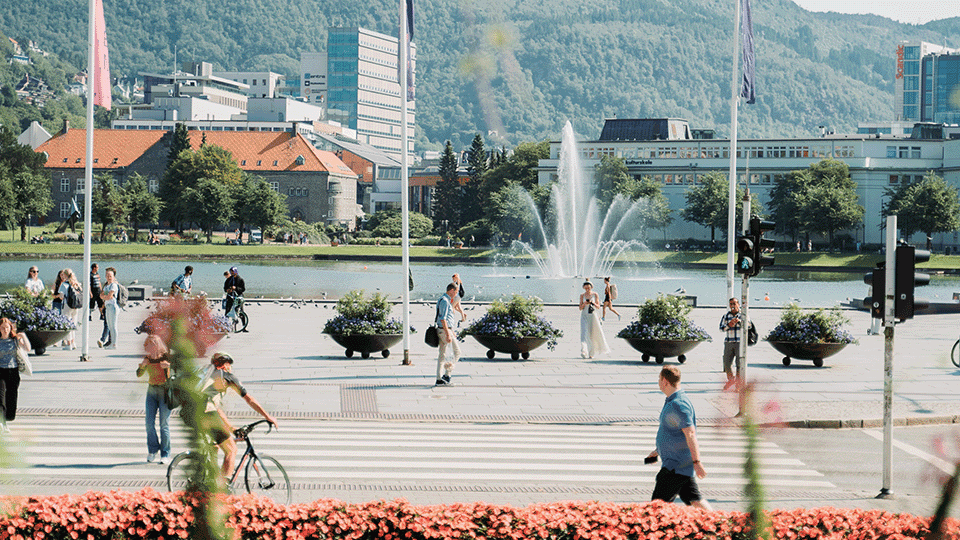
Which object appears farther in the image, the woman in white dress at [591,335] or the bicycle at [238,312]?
the bicycle at [238,312]

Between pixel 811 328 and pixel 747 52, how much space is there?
7005mm

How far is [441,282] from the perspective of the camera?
76000 mm

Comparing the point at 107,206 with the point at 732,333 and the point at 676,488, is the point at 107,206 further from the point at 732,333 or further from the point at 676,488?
the point at 676,488

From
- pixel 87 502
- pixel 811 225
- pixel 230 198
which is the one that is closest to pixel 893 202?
pixel 811 225

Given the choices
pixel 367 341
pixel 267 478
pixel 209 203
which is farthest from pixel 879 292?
pixel 209 203

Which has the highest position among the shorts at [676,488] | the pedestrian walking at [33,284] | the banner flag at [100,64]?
the banner flag at [100,64]

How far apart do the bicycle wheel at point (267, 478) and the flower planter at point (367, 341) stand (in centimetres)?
1407

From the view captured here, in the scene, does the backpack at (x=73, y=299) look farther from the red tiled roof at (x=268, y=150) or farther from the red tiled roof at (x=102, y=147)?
the red tiled roof at (x=102, y=147)

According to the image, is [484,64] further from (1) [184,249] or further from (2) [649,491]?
(1) [184,249]

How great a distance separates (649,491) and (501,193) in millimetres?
124973

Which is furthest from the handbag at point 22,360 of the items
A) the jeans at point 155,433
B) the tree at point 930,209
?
the tree at point 930,209

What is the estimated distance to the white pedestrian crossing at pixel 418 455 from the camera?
41.2 feet

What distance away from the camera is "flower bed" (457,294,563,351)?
26.0 m

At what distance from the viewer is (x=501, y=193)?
136750 mm
